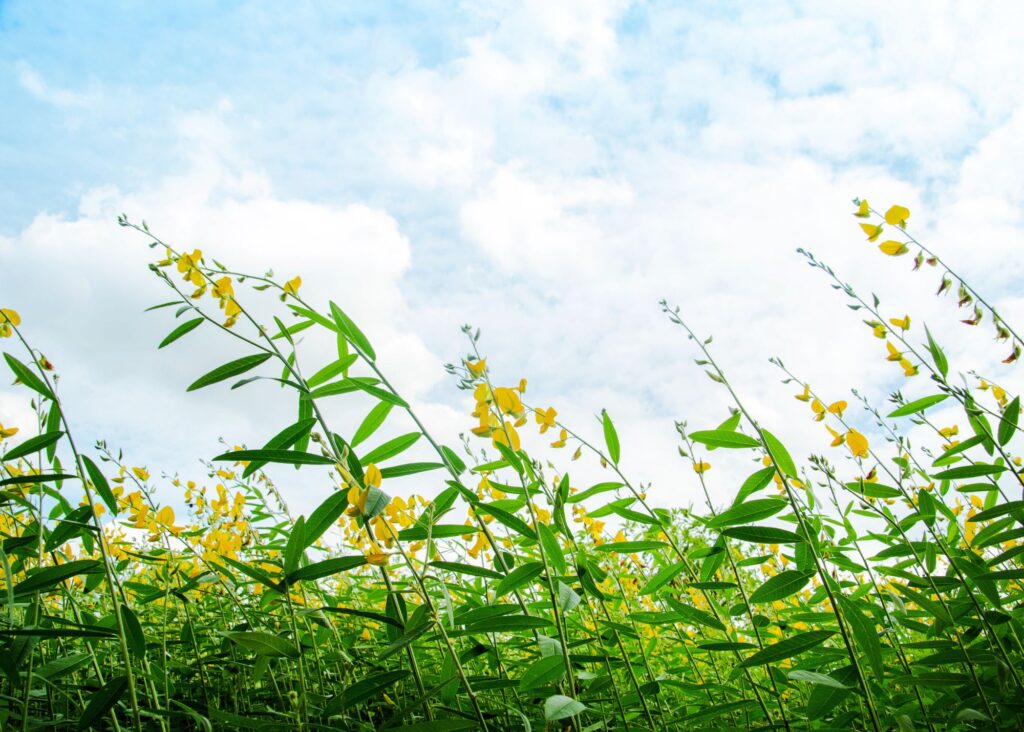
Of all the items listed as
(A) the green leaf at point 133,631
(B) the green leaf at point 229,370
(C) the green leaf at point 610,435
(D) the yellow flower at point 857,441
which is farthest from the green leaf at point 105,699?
(D) the yellow flower at point 857,441

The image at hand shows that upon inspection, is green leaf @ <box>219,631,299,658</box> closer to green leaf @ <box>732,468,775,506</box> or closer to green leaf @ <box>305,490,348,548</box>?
green leaf @ <box>305,490,348,548</box>

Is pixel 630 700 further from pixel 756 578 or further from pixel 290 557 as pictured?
pixel 756 578

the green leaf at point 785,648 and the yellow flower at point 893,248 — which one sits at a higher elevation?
the yellow flower at point 893,248

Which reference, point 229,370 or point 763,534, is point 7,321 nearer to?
point 229,370

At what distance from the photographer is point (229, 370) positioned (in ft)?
5.19

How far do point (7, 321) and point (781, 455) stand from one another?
2258 millimetres

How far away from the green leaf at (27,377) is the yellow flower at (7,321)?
1.29 feet

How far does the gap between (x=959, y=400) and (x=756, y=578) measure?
2.51 m

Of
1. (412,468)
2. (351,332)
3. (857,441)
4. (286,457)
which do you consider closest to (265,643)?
(286,457)

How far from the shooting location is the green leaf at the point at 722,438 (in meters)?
1.61

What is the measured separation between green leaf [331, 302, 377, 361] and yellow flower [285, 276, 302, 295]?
241mm

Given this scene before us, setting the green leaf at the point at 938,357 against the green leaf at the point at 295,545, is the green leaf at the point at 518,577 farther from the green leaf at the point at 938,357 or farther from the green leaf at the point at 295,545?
the green leaf at the point at 938,357

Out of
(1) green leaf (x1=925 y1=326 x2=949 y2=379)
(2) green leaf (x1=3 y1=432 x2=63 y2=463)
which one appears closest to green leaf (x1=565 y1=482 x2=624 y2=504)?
(1) green leaf (x1=925 y1=326 x2=949 y2=379)

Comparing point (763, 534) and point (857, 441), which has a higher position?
point (857, 441)
